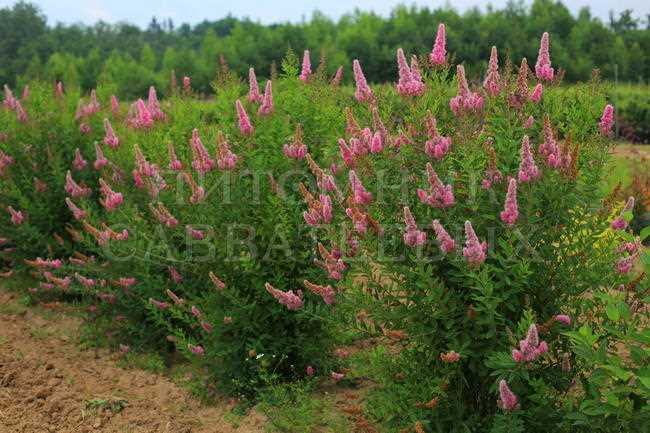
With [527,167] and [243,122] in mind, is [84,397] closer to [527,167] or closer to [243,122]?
[243,122]

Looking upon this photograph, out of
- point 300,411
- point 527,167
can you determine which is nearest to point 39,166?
point 300,411

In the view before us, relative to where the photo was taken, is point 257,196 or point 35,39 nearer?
point 257,196

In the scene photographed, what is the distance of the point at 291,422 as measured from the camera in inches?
172

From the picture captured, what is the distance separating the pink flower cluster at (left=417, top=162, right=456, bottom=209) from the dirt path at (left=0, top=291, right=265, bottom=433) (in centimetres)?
199

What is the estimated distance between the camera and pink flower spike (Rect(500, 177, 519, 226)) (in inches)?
124

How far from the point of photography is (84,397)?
526cm

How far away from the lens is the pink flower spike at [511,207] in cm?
316

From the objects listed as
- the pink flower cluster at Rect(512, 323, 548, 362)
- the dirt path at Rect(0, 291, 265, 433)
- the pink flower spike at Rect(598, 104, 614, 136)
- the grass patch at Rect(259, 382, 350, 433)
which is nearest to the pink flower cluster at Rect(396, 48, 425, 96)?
the pink flower spike at Rect(598, 104, 614, 136)

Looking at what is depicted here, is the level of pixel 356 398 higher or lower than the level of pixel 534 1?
lower

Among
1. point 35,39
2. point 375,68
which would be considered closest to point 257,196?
point 375,68

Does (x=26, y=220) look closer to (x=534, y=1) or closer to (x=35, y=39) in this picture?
(x=534, y=1)

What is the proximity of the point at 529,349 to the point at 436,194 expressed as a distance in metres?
0.81

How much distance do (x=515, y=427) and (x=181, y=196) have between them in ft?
9.47

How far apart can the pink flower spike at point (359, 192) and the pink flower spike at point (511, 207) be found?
66 cm
